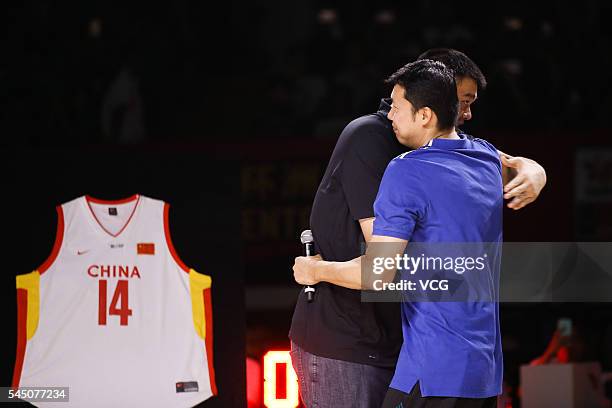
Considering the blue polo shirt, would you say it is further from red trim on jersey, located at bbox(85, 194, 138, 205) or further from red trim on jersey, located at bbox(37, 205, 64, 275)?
red trim on jersey, located at bbox(37, 205, 64, 275)

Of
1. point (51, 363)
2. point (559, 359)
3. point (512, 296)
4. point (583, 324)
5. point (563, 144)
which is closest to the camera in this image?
point (51, 363)

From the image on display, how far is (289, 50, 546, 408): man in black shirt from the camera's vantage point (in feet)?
9.68

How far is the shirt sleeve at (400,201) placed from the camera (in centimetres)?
270

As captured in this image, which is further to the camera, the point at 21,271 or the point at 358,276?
the point at 21,271

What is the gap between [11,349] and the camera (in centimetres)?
371

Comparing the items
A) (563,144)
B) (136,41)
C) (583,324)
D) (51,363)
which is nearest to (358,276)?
(51,363)

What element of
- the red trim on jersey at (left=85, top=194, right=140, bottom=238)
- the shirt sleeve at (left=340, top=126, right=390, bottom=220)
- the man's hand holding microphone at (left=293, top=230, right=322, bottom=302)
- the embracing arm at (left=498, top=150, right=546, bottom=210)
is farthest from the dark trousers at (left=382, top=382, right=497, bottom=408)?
the red trim on jersey at (left=85, top=194, right=140, bottom=238)

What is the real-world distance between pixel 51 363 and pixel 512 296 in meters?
3.39

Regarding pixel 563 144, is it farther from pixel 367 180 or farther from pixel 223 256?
pixel 367 180

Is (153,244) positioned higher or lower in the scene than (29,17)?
lower

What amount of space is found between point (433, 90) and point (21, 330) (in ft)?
6.16

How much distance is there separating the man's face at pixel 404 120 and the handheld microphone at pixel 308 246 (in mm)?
417

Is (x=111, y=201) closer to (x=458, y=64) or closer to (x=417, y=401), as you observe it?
(x=458, y=64)

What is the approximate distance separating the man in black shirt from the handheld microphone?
0.03 m
